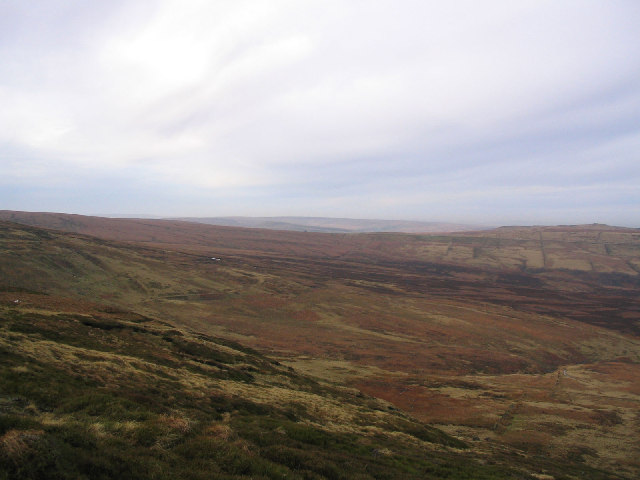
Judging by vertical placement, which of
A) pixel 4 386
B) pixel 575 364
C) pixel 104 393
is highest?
pixel 4 386

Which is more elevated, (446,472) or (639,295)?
(446,472)

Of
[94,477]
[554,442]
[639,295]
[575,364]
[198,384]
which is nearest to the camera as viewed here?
[94,477]

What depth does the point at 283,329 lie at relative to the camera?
A: 61312 millimetres

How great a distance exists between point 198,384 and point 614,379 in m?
55.2

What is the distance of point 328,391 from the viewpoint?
29.2 m

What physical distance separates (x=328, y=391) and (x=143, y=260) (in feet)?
244

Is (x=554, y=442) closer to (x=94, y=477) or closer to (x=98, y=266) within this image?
(x=94, y=477)

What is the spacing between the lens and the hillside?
96.7 feet

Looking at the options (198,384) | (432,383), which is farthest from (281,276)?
(198,384)

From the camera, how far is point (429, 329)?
222 ft

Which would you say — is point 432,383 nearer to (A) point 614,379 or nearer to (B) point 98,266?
(A) point 614,379

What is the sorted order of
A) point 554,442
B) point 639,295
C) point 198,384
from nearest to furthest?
point 198,384, point 554,442, point 639,295

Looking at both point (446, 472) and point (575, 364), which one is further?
point (575, 364)

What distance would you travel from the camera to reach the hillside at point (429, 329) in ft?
96.7
